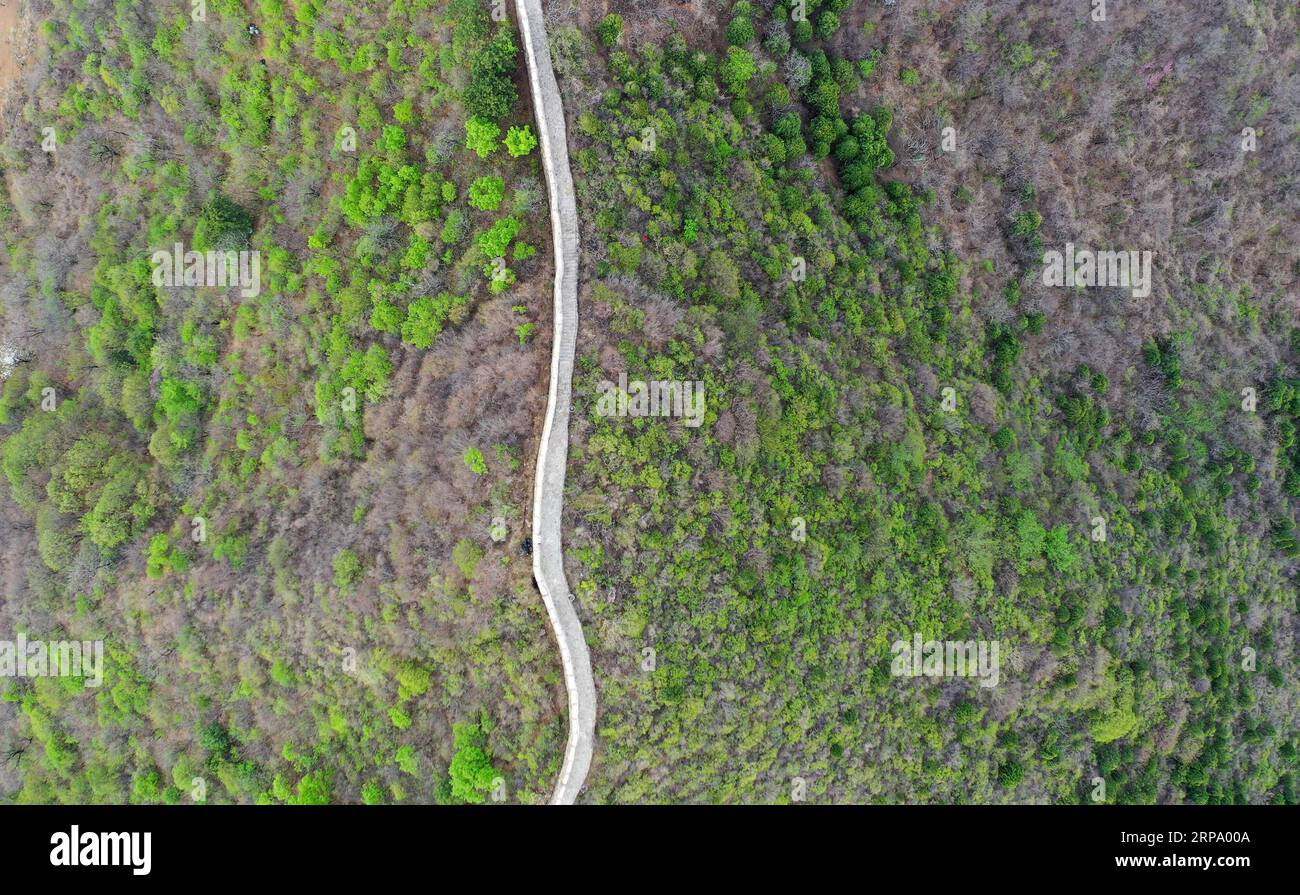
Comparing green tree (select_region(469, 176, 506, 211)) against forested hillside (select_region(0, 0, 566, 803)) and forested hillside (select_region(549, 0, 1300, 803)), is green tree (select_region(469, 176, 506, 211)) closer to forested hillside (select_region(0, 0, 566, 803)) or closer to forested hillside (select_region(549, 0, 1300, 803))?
forested hillside (select_region(0, 0, 566, 803))

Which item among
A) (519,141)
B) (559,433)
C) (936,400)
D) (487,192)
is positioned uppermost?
(519,141)

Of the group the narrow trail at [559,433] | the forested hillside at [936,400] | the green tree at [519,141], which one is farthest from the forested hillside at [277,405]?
the forested hillside at [936,400]

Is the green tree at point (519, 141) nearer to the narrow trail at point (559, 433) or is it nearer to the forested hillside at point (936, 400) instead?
the narrow trail at point (559, 433)

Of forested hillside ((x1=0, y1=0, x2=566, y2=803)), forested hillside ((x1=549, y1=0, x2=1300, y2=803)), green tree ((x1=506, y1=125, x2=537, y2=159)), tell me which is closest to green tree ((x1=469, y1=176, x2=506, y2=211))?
forested hillside ((x1=0, y1=0, x2=566, y2=803))

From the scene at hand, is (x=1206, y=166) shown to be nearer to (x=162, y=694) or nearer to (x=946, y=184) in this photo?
(x=946, y=184)

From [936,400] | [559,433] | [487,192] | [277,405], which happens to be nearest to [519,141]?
[487,192]

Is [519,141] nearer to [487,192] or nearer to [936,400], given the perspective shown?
[487,192]
